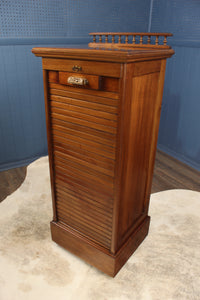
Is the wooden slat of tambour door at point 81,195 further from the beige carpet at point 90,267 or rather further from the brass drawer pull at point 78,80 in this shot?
the brass drawer pull at point 78,80

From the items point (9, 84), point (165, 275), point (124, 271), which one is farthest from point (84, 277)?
point (9, 84)

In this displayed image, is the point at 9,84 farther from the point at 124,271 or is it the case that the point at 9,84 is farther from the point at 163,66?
the point at 124,271

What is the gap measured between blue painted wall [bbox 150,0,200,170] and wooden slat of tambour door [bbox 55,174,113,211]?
2106mm

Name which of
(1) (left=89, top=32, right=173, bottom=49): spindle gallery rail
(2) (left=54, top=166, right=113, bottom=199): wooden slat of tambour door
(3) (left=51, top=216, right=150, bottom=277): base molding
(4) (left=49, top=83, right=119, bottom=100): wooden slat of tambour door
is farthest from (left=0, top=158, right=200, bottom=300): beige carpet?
(1) (left=89, top=32, right=173, bottom=49): spindle gallery rail

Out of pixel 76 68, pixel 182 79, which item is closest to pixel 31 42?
pixel 76 68

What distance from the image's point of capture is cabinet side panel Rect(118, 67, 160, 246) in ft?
4.70

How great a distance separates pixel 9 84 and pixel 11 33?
0.55 metres

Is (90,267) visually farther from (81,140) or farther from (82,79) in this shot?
(82,79)

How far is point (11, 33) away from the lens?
276 centimetres

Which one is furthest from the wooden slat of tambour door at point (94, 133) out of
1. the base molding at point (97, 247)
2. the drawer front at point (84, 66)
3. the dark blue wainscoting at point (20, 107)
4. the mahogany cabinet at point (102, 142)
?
the dark blue wainscoting at point (20, 107)

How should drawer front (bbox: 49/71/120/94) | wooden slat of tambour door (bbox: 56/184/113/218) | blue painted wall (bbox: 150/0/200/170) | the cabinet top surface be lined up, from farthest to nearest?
blue painted wall (bbox: 150/0/200/170), wooden slat of tambour door (bbox: 56/184/113/218), drawer front (bbox: 49/71/120/94), the cabinet top surface

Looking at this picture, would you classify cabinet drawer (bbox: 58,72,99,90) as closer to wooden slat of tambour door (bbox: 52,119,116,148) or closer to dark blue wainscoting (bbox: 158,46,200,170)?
wooden slat of tambour door (bbox: 52,119,116,148)

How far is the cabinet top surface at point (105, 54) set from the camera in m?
1.17

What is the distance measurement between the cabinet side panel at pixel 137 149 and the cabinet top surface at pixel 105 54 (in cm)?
12
